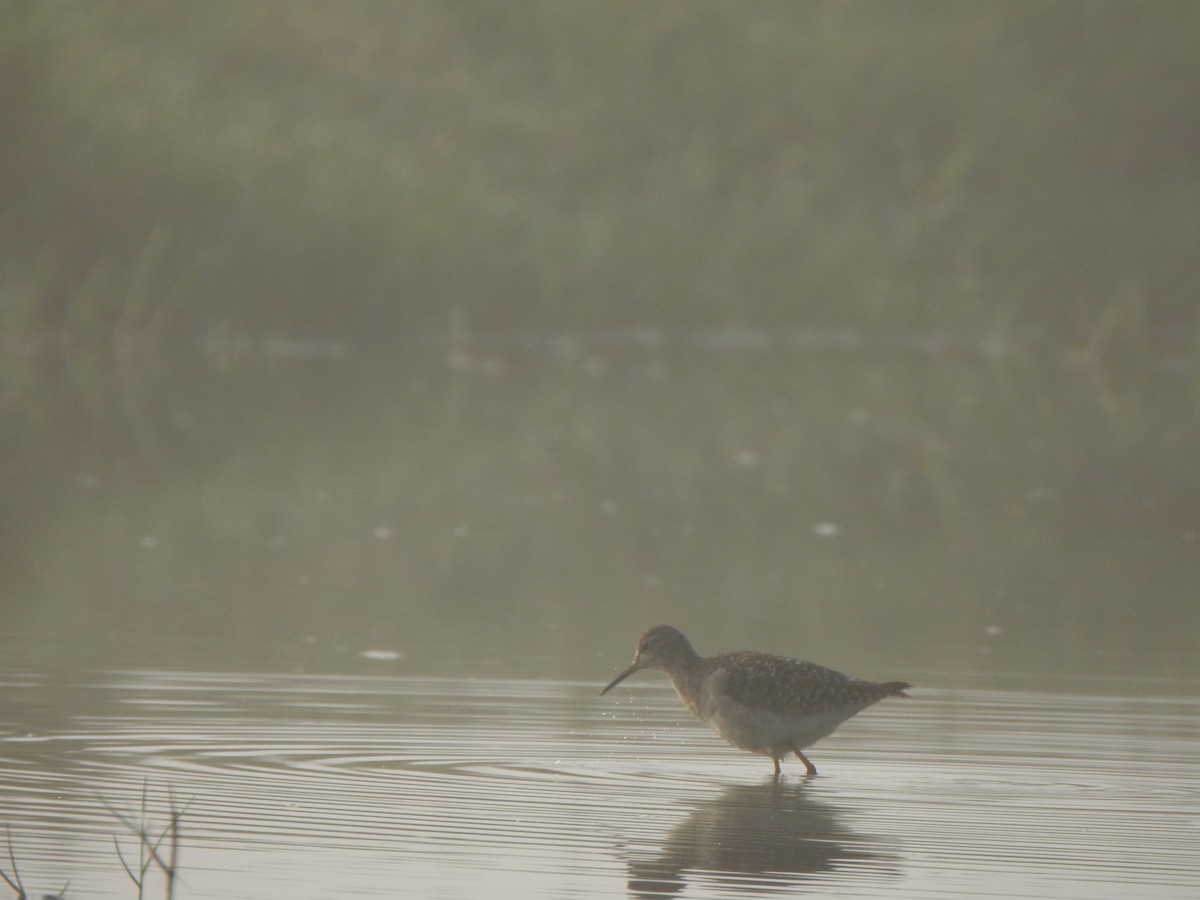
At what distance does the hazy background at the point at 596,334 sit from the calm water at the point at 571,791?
810 mm

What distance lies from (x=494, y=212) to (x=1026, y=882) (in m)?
24.1

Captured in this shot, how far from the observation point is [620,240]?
31078 millimetres

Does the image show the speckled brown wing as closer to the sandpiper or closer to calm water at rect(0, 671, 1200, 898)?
the sandpiper

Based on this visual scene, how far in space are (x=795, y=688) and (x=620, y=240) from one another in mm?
24197

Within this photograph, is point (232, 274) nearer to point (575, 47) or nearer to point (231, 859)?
point (575, 47)

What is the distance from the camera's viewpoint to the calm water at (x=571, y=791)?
19.1 ft

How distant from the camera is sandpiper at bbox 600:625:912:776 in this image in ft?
23.5

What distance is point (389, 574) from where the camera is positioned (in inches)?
452

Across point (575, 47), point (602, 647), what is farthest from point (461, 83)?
point (602, 647)

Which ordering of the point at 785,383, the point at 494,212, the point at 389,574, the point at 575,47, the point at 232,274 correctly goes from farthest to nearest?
the point at 575,47 → the point at 494,212 → the point at 232,274 → the point at 785,383 → the point at 389,574

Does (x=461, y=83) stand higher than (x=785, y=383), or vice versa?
(x=461, y=83)

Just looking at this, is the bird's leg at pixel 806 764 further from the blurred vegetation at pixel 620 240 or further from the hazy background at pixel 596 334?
the blurred vegetation at pixel 620 240

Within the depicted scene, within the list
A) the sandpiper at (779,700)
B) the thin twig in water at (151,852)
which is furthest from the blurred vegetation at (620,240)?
the thin twig in water at (151,852)

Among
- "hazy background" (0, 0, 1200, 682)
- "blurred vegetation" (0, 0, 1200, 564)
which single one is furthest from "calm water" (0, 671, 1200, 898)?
"blurred vegetation" (0, 0, 1200, 564)
